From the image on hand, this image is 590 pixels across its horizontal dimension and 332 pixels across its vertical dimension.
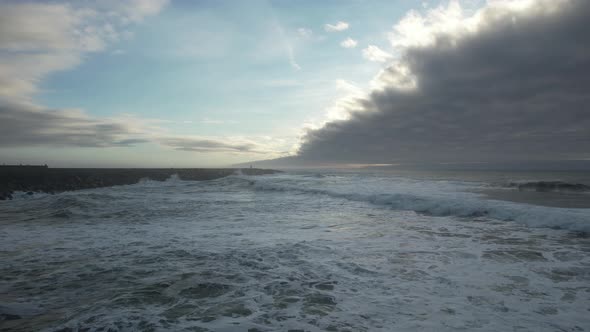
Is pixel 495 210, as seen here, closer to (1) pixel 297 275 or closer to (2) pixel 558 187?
(1) pixel 297 275

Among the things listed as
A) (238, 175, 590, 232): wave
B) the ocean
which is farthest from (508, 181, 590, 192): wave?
the ocean

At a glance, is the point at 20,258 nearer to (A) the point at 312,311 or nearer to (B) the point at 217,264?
(B) the point at 217,264

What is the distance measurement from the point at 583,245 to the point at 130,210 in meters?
16.2

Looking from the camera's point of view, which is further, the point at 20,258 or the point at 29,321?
the point at 20,258

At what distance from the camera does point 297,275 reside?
5617mm

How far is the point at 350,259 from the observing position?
6617mm

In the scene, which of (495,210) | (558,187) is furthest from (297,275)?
(558,187)

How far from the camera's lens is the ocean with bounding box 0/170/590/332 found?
388cm

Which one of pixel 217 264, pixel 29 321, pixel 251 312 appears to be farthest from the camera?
pixel 217 264

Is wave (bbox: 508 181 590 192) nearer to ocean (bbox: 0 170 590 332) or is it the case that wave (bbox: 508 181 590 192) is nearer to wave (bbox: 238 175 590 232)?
wave (bbox: 238 175 590 232)

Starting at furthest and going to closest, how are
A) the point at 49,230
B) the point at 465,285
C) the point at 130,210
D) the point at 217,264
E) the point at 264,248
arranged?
the point at 130,210 → the point at 49,230 → the point at 264,248 → the point at 217,264 → the point at 465,285

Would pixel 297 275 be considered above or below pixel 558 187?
below

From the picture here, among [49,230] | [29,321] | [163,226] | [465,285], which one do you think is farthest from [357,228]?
[49,230]

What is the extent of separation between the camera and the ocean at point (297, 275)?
388 centimetres
